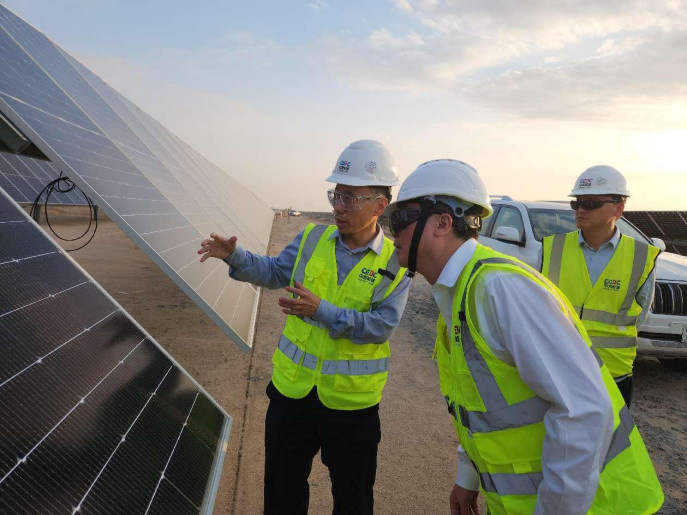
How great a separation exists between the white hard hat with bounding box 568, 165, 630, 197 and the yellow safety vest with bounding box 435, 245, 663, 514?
2.49 meters

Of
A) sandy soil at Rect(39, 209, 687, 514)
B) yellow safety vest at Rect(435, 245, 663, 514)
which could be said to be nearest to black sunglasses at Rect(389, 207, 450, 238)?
yellow safety vest at Rect(435, 245, 663, 514)

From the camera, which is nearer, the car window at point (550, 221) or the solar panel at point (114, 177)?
the solar panel at point (114, 177)

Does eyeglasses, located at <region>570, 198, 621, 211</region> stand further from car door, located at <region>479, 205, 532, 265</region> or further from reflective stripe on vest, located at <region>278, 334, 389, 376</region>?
car door, located at <region>479, 205, 532, 265</region>

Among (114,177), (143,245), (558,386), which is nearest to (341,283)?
(558,386)

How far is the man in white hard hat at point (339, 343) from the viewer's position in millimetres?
2721

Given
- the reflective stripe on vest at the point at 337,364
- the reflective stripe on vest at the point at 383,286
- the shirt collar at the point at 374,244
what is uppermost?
the shirt collar at the point at 374,244

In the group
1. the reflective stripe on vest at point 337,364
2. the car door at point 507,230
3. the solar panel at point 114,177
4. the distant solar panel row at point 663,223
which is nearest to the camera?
the reflective stripe on vest at point 337,364

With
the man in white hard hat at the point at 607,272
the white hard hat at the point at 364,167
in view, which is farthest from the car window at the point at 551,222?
the white hard hat at the point at 364,167

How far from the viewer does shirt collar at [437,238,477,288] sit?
1776 mm

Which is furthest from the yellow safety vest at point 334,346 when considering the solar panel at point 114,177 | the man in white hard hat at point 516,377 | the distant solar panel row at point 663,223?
the distant solar panel row at point 663,223

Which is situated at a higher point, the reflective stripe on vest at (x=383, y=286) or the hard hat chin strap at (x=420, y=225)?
the hard hat chin strap at (x=420, y=225)

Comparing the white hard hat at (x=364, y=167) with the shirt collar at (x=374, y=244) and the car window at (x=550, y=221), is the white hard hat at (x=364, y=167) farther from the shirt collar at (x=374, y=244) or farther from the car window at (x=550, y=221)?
the car window at (x=550, y=221)

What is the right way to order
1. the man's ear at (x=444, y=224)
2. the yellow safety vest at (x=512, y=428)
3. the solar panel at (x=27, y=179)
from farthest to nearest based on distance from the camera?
the solar panel at (x=27, y=179)
the man's ear at (x=444, y=224)
the yellow safety vest at (x=512, y=428)

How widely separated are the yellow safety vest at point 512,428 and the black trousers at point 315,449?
112cm
